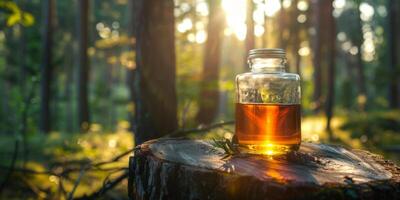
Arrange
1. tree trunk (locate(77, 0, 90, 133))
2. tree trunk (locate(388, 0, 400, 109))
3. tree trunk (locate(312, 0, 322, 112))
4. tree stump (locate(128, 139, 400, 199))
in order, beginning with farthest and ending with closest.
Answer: tree trunk (locate(388, 0, 400, 109)) < tree trunk (locate(312, 0, 322, 112)) < tree trunk (locate(77, 0, 90, 133)) < tree stump (locate(128, 139, 400, 199))

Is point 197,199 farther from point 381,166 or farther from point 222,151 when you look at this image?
point 381,166

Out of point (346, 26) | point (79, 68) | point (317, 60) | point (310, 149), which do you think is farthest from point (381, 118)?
point (346, 26)

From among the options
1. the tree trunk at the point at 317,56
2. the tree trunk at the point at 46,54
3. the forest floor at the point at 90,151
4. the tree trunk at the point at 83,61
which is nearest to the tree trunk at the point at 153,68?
the forest floor at the point at 90,151

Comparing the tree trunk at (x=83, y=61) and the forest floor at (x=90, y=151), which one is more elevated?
the tree trunk at (x=83, y=61)

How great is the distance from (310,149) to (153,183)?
121 cm

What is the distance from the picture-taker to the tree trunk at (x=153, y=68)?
5.10m

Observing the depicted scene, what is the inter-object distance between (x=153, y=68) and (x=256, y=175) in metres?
3.14

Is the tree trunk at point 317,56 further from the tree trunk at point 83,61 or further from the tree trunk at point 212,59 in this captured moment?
the tree trunk at point 83,61

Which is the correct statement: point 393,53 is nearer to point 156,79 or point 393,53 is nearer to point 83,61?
point 83,61

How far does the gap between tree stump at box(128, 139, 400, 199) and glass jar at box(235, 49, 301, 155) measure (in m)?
0.15

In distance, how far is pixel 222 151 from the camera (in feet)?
9.39

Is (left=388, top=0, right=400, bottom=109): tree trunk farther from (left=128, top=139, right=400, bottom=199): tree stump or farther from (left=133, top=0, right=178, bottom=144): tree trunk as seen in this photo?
(left=128, top=139, right=400, bottom=199): tree stump

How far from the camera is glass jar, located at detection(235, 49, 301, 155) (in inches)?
108

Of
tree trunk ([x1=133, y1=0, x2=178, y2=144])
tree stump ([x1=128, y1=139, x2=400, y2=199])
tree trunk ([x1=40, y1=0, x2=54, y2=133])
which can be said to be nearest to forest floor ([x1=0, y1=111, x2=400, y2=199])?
tree trunk ([x1=133, y1=0, x2=178, y2=144])
